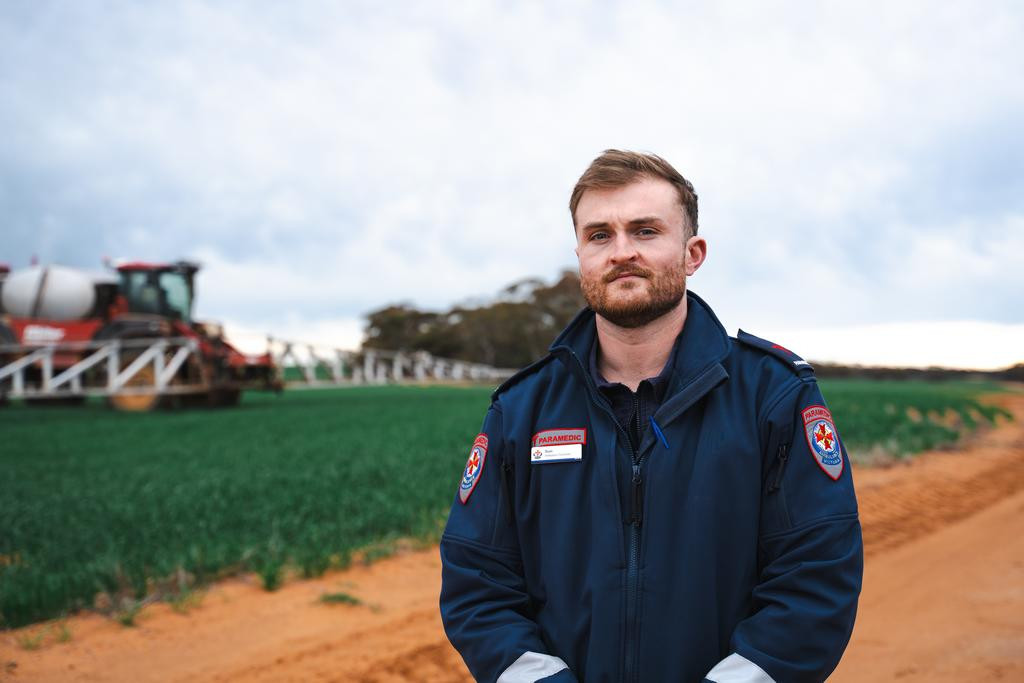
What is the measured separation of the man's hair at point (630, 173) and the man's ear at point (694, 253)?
0.02 metres

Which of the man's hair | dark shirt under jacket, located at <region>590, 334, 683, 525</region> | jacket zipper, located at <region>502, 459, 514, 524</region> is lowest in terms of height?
jacket zipper, located at <region>502, 459, 514, 524</region>

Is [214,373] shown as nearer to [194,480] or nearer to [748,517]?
[194,480]

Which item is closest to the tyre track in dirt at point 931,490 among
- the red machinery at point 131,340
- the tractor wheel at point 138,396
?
the red machinery at point 131,340

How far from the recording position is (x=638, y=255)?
2.11 metres

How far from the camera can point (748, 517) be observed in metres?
2.02

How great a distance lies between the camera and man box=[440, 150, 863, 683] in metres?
1.98

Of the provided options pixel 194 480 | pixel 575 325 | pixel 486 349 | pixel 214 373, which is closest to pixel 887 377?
pixel 486 349

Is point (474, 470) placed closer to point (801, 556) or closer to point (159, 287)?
point (801, 556)

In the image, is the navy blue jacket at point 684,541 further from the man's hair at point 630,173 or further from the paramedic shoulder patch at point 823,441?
the man's hair at point 630,173

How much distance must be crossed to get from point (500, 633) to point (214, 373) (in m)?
21.9

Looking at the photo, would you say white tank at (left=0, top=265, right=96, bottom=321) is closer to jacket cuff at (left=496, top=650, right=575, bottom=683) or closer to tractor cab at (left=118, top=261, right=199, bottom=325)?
tractor cab at (left=118, top=261, right=199, bottom=325)

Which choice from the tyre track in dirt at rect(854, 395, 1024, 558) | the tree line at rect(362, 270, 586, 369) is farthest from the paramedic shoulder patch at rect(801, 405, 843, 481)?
the tree line at rect(362, 270, 586, 369)

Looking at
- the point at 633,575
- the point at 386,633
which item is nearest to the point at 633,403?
the point at 633,575

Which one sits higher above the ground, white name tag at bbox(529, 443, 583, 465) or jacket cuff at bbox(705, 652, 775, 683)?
white name tag at bbox(529, 443, 583, 465)
